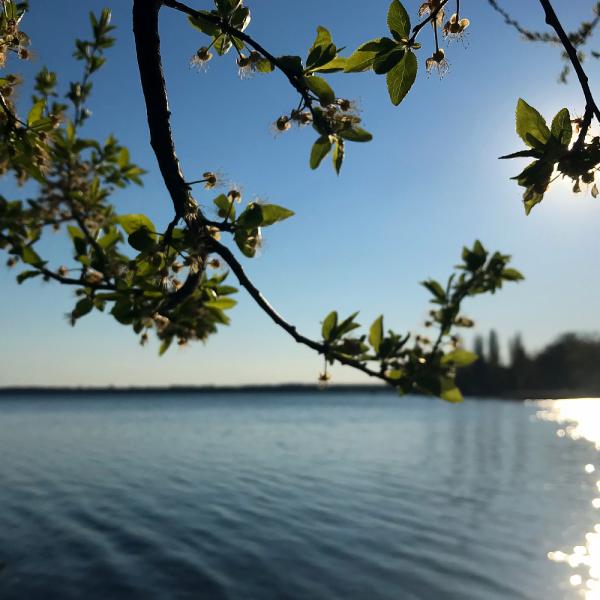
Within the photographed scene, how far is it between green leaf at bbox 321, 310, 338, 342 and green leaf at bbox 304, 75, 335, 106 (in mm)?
966

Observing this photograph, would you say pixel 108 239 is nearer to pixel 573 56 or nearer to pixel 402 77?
pixel 402 77

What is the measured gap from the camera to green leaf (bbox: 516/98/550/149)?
135 cm

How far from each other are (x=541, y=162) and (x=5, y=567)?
12.7 meters

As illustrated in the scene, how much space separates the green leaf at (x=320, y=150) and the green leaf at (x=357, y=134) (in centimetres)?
5

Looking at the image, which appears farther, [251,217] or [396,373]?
[396,373]

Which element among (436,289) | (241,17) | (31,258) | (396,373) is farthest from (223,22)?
(436,289)

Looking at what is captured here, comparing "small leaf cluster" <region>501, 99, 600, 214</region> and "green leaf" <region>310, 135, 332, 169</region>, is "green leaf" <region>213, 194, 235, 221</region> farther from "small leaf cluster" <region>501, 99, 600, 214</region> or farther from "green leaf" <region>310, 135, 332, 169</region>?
"small leaf cluster" <region>501, 99, 600, 214</region>

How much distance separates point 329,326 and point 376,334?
14.5 inches

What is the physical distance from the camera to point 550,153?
1352mm

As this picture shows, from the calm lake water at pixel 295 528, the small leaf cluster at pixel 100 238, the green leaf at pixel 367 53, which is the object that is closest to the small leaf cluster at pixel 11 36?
the small leaf cluster at pixel 100 238

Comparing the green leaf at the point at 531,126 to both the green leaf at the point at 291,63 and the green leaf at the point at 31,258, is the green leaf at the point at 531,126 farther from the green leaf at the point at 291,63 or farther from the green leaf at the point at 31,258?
the green leaf at the point at 31,258

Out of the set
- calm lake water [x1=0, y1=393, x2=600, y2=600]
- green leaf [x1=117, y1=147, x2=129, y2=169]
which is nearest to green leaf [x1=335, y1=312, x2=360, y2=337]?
green leaf [x1=117, y1=147, x2=129, y2=169]

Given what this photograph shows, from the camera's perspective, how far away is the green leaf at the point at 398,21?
1.40 metres

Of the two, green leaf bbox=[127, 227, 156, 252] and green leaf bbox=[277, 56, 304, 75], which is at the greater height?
green leaf bbox=[277, 56, 304, 75]
